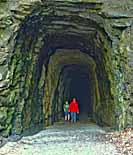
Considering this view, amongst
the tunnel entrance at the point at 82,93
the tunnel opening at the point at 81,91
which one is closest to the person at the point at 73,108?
the tunnel opening at the point at 81,91

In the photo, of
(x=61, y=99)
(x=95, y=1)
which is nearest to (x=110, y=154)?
(x=95, y=1)

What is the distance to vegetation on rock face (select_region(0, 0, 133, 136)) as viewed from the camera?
11422 mm

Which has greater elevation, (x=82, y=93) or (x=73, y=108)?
(x=82, y=93)

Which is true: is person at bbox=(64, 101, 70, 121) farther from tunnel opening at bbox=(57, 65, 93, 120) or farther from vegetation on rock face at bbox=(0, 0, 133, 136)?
vegetation on rock face at bbox=(0, 0, 133, 136)

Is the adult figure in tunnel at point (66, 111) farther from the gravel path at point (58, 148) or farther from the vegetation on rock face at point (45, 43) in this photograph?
the gravel path at point (58, 148)

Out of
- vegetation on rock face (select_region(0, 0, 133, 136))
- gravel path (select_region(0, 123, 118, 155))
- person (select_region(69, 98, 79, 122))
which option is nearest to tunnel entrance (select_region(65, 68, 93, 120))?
person (select_region(69, 98, 79, 122))

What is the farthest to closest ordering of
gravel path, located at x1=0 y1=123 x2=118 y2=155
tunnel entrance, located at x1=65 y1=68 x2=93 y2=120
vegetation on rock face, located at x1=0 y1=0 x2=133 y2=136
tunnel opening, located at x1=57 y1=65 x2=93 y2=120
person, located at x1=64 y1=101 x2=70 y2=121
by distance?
tunnel entrance, located at x1=65 y1=68 x2=93 y2=120 < tunnel opening, located at x1=57 y1=65 x2=93 y2=120 < person, located at x1=64 y1=101 x2=70 y2=121 < vegetation on rock face, located at x1=0 y1=0 x2=133 y2=136 < gravel path, located at x1=0 y1=123 x2=118 y2=155

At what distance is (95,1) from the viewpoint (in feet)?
38.9

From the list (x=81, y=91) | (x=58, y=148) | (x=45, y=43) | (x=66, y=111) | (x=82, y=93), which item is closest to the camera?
(x=58, y=148)

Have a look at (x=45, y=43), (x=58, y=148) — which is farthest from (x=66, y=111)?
(x=58, y=148)

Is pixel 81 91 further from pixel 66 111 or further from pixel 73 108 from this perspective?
pixel 73 108

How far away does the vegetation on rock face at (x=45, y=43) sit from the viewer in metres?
11.4

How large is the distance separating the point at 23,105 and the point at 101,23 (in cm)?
384

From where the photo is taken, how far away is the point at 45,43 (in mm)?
15750
